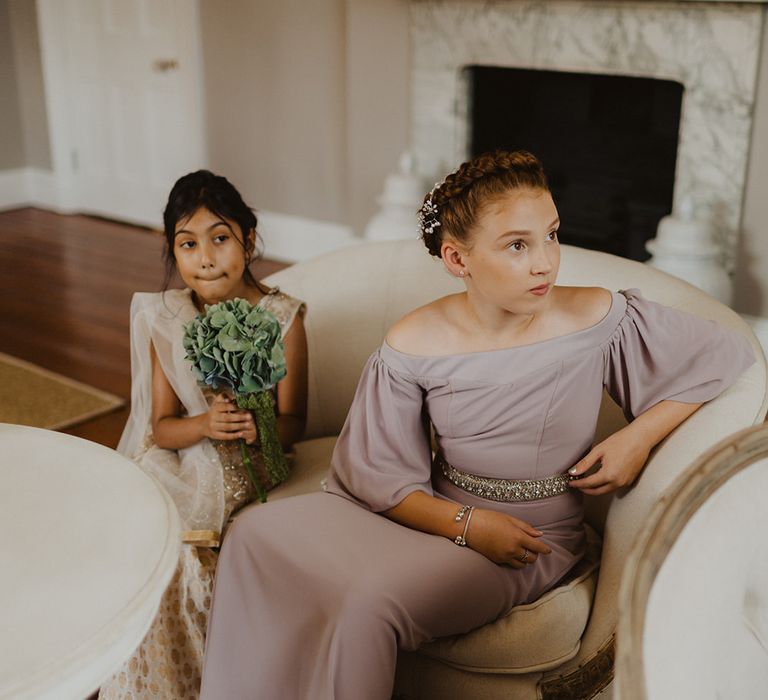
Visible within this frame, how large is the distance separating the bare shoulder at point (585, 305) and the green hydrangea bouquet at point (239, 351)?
1.76ft

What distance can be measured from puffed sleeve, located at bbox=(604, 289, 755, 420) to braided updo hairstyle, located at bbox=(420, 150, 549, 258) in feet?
0.96

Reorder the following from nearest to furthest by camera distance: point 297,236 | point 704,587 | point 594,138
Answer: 1. point 704,587
2. point 594,138
3. point 297,236

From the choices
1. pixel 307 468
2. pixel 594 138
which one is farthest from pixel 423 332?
pixel 594 138

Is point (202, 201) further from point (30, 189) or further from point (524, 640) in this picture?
point (30, 189)

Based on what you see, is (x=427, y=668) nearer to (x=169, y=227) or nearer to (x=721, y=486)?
(x=721, y=486)

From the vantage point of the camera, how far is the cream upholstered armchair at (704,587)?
952mm

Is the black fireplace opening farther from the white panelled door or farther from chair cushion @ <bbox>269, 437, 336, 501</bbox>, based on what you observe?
chair cushion @ <bbox>269, 437, 336, 501</bbox>

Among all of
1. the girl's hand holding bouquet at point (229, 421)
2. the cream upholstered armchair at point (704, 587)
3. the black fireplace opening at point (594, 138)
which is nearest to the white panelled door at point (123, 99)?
the black fireplace opening at point (594, 138)

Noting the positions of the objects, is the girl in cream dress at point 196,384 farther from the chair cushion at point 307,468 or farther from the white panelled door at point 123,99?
the white panelled door at point 123,99

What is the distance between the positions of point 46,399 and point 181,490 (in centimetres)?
185

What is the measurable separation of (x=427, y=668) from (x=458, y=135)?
3409 millimetres

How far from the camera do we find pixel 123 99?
20.3 feet

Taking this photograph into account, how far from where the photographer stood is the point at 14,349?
168 inches

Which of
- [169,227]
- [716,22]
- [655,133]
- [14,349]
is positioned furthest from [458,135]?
[169,227]
